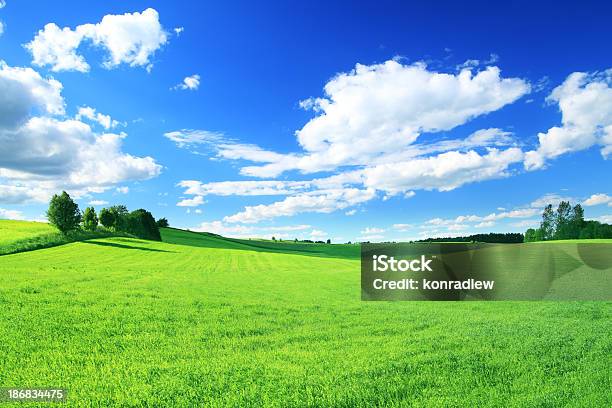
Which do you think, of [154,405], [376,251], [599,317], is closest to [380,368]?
[154,405]

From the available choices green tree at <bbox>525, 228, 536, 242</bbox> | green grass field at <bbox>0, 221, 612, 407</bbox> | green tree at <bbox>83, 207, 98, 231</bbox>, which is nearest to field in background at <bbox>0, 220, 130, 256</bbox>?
green tree at <bbox>83, 207, 98, 231</bbox>

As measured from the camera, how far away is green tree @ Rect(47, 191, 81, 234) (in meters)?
54.3

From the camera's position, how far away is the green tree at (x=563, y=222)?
262 ft

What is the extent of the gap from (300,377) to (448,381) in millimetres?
2487

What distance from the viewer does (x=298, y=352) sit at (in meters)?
8.66

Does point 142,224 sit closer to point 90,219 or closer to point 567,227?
point 90,219

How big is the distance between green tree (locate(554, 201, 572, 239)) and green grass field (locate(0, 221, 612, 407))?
246 ft

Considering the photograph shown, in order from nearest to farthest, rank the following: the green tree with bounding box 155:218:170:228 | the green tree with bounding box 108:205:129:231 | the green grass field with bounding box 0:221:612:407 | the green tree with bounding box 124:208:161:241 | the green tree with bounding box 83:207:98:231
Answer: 1. the green grass field with bounding box 0:221:612:407
2. the green tree with bounding box 83:207:98:231
3. the green tree with bounding box 108:205:129:231
4. the green tree with bounding box 124:208:161:241
5. the green tree with bounding box 155:218:170:228

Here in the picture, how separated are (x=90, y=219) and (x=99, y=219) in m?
7.63

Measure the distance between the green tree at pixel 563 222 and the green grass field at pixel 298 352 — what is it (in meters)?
74.9

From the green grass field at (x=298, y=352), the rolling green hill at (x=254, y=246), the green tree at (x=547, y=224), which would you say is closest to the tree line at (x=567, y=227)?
the green tree at (x=547, y=224)

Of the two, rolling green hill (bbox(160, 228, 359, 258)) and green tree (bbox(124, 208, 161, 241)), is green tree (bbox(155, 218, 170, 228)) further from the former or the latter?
green tree (bbox(124, 208, 161, 241))

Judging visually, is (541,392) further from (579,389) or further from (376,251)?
(376,251)

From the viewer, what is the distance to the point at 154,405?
20.3 feet
